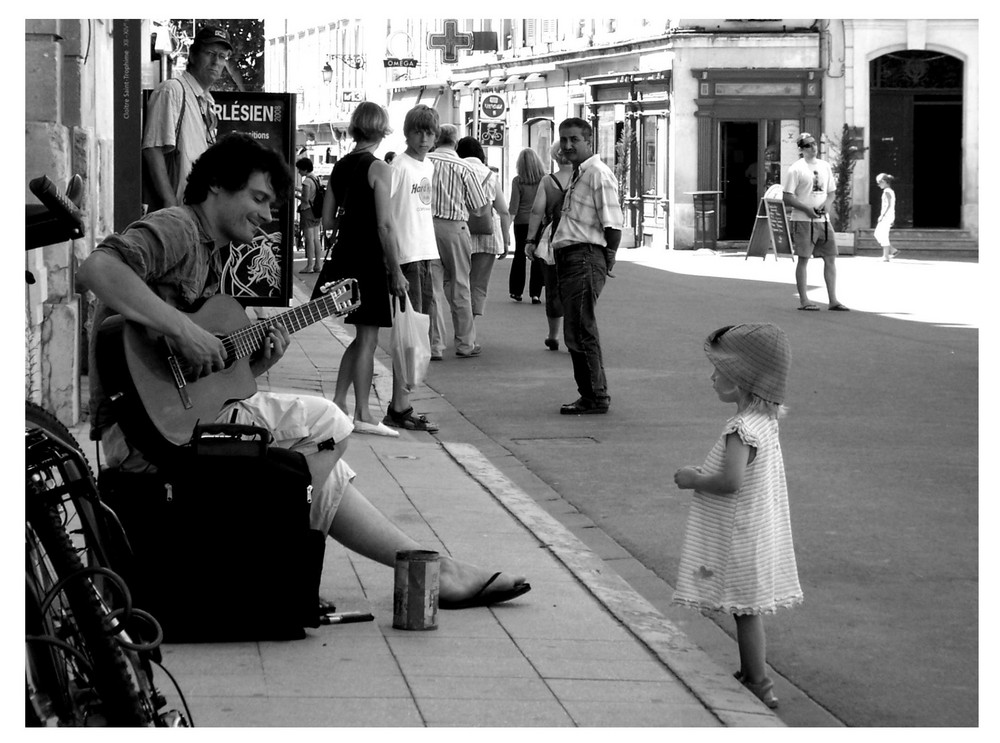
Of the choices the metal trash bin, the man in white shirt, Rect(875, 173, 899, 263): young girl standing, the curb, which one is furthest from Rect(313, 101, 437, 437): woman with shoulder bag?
the metal trash bin

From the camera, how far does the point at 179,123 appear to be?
30.6 ft

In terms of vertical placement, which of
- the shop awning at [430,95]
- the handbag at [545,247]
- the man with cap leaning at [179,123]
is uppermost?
the shop awning at [430,95]

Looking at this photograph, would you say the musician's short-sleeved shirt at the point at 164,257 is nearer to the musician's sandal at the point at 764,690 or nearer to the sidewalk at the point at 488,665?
the sidewalk at the point at 488,665

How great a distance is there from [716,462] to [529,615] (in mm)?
1007

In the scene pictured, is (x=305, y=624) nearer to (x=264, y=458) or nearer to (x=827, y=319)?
(x=264, y=458)

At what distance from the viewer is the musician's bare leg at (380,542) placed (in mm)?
5406

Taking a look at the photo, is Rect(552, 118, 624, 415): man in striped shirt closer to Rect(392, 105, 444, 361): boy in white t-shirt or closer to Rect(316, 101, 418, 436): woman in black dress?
Rect(392, 105, 444, 361): boy in white t-shirt

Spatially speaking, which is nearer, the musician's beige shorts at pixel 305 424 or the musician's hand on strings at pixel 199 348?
the musician's hand on strings at pixel 199 348

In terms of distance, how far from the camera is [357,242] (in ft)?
30.9

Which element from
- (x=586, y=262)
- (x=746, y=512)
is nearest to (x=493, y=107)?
(x=586, y=262)

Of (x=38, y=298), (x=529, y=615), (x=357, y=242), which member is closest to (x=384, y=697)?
(x=529, y=615)

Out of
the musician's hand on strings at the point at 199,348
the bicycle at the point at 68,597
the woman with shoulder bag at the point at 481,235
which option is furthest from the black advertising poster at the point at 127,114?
the bicycle at the point at 68,597

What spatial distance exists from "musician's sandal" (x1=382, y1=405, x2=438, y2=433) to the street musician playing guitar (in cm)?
432

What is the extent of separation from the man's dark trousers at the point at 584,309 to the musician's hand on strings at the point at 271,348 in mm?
5250
